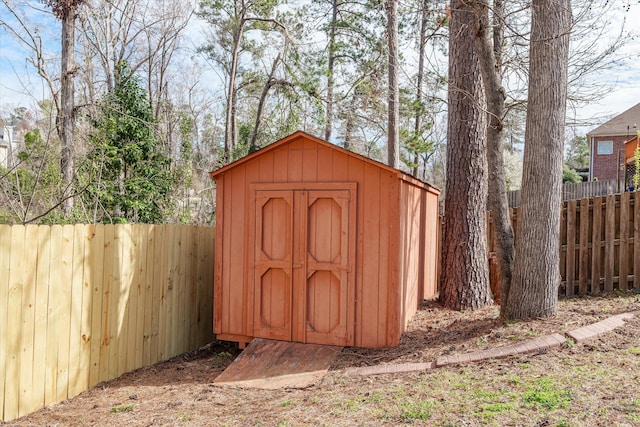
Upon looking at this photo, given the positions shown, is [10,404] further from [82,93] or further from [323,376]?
[82,93]

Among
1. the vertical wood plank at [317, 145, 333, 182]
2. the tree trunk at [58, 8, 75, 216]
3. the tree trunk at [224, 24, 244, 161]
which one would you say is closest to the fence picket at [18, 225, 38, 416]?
the vertical wood plank at [317, 145, 333, 182]

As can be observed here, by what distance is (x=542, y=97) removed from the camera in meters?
4.43

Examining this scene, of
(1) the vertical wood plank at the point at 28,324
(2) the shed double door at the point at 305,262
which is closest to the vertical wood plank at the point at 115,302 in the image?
(1) the vertical wood plank at the point at 28,324

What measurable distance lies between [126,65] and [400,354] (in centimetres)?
951

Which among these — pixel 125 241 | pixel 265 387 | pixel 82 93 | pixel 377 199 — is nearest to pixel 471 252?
pixel 377 199

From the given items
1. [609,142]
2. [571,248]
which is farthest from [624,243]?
[609,142]

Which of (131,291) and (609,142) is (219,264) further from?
(609,142)

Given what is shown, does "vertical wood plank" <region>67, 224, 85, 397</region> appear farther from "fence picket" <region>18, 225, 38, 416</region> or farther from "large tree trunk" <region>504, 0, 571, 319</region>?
"large tree trunk" <region>504, 0, 571, 319</region>

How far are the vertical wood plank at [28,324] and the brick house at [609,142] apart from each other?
26.0 metres

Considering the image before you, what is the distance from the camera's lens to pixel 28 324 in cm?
368

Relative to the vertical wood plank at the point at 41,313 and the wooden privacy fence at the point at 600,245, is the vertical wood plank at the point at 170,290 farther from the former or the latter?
the wooden privacy fence at the point at 600,245

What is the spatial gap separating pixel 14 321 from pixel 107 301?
3.31 ft

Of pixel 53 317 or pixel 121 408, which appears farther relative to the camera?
pixel 53 317

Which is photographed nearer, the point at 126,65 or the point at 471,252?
the point at 471,252
